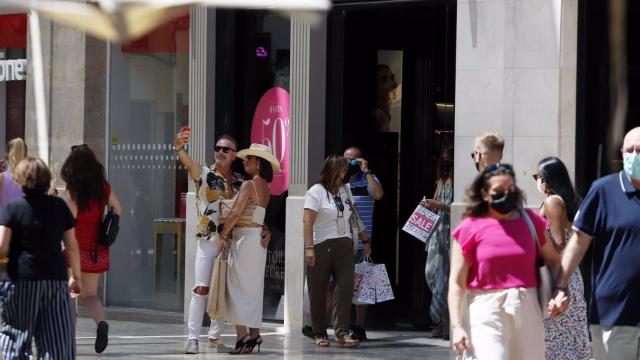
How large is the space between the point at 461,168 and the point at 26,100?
6352 millimetres

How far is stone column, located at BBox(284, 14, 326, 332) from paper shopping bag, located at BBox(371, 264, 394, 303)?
89 centimetres

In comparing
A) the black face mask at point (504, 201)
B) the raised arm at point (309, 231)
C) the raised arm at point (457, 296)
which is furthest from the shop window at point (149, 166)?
the black face mask at point (504, 201)

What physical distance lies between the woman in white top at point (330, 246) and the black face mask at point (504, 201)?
601cm

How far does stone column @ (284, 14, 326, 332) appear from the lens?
570 inches

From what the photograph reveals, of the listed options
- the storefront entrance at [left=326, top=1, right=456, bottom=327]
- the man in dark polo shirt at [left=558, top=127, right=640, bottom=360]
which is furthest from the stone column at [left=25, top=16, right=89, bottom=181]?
the man in dark polo shirt at [left=558, top=127, right=640, bottom=360]

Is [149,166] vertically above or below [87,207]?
above

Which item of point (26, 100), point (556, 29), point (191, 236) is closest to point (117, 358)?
point (191, 236)

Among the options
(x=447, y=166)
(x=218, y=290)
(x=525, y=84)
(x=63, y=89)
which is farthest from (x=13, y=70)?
(x=525, y=84)

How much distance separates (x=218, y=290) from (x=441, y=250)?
2.38 m

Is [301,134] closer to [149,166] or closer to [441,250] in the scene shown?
[441,250]

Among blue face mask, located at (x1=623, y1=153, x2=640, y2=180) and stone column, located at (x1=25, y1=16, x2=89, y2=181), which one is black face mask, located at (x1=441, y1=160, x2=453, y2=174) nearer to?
stone column, located at (x1=25, y1=16, x2=89, y2=181)

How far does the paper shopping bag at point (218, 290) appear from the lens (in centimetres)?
1273

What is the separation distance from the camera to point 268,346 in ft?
44.3

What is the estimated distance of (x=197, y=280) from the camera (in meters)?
12.9
